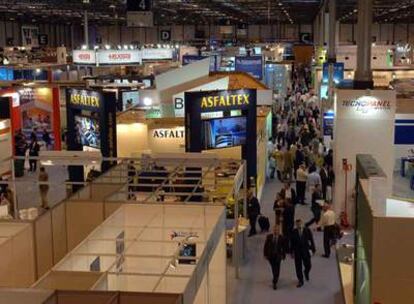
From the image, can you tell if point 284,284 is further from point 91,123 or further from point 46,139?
point 46,139

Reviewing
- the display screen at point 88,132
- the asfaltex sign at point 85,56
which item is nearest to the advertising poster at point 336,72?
the asfaltex sign at point 85,56

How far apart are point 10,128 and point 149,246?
34.4 feet

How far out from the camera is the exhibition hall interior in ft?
24.5

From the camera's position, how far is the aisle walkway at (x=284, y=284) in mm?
10258

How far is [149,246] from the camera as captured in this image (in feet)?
29.4

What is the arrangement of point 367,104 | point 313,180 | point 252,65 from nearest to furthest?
point 367,104
point 313,180
point 252,65

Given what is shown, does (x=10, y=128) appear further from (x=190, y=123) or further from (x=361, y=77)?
(x=361, y=77)

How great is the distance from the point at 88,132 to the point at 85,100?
70 centimetres

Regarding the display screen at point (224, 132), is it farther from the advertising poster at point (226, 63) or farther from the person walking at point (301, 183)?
the advertising poster at point (226, 63)

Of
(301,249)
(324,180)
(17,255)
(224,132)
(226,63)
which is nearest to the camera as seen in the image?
(17,255)

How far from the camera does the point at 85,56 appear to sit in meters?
27.7

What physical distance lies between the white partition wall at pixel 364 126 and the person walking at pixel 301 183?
Result: 1.44 metres

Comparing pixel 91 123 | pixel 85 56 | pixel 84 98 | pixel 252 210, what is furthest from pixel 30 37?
pixel 252 210

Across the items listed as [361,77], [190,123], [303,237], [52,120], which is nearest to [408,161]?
[361,77]
